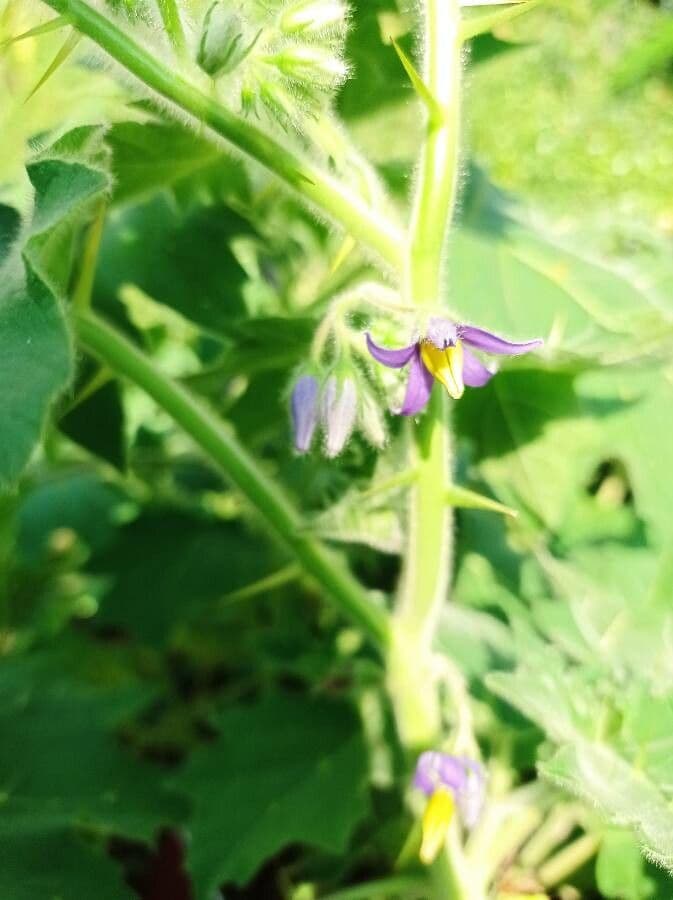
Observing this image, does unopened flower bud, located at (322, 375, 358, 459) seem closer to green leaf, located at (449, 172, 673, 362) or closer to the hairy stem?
the hairy stem

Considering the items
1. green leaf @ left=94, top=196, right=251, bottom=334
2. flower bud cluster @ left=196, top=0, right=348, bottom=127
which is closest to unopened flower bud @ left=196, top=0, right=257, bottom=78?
flower bud cluster @ left=196, top=0, right=348, bottom=127

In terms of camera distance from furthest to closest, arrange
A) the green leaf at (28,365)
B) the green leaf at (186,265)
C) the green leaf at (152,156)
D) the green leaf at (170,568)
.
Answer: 1. the green leaf at (170,568)
2. the green leaf at (186,265)
3. the green leaf at (152,156)
4. the green leaf at (28,365)

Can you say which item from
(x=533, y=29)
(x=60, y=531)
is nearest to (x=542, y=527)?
(x=60, y=531)

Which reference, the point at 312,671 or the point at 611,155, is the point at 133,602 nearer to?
the point at 312,671

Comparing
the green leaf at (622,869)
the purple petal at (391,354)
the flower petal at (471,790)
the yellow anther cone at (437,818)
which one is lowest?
the green leaf at (622,869)

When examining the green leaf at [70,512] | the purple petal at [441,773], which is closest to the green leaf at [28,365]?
the purple petal at [441,773]

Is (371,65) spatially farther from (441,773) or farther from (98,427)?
(441,773)

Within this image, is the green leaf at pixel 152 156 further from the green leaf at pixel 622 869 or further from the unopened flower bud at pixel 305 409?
the green leaf at pixel 622 869
